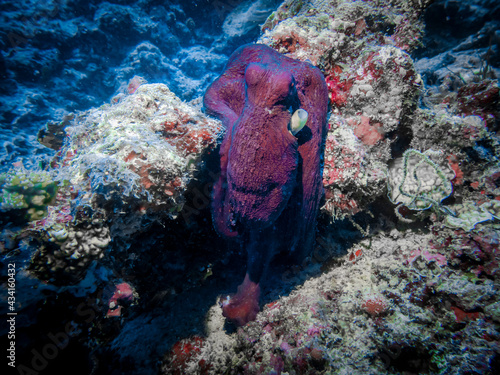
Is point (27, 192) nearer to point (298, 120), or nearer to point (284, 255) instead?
point (298, 120)

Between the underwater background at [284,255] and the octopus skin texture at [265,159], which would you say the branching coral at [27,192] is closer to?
the underwater background at [284,255]

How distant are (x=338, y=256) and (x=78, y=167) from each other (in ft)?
10.8

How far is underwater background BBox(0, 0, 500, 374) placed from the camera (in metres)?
1.77

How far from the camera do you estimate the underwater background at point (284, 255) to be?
5.81ft

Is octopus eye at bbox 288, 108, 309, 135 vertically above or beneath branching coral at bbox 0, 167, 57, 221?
above

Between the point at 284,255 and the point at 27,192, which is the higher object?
the point at 27,192

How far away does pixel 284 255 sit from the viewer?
3.05 metres

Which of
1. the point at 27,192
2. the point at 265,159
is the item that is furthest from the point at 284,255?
the point at 27,192

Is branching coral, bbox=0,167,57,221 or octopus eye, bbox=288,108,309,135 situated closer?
branching coral, bbox=0,167,57,221

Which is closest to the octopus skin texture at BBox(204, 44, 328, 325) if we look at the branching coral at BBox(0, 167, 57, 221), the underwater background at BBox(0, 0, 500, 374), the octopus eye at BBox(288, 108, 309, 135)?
the octopus eye at BBox(288, 108, 309, 135)

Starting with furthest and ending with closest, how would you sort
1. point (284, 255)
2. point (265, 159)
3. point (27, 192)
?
point (284, 255) → point (265, 159) → point (27, 192)

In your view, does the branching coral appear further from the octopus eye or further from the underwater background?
the octopus eye

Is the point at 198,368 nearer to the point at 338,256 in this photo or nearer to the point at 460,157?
the point at 338,256

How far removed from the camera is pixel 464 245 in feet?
6.75
